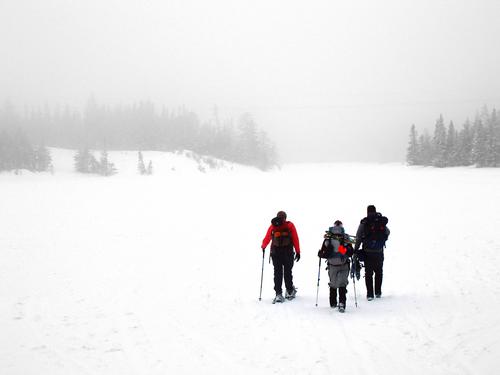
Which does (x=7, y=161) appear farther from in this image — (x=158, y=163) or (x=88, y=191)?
(x=88, y=191)

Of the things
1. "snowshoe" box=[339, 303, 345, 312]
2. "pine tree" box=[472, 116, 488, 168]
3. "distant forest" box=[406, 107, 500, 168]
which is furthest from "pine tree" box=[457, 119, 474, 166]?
"snowshoe" box=[339, 303, 345, 312]

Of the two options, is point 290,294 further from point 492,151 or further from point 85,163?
point 85,163

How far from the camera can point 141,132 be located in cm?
9469

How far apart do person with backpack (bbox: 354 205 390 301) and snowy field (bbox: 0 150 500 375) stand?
94cm

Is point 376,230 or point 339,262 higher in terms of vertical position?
point 376,230

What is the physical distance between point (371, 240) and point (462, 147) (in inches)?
2339

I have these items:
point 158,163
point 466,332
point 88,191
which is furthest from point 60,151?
point 466,332

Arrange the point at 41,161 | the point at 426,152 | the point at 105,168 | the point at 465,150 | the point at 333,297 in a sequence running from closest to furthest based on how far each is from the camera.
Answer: the point at 333,297 < the point at 465,150 < the point at 426,152 < the point at 105,168 < the point at 41,161

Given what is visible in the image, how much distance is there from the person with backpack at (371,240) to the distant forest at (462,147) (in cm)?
5326

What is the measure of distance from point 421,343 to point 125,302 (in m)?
7.67

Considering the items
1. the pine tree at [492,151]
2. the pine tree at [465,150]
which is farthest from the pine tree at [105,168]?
the pine tree at [492,151]

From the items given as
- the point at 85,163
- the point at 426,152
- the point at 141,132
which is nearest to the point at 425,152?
the point at 426,152

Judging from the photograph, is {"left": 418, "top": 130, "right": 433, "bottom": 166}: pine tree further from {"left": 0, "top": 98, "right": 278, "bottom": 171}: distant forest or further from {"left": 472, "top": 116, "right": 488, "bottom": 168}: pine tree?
{"left": 0, "top": 98, "right": 278, "bottom": 171}: distant forest

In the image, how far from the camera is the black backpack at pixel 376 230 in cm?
895
